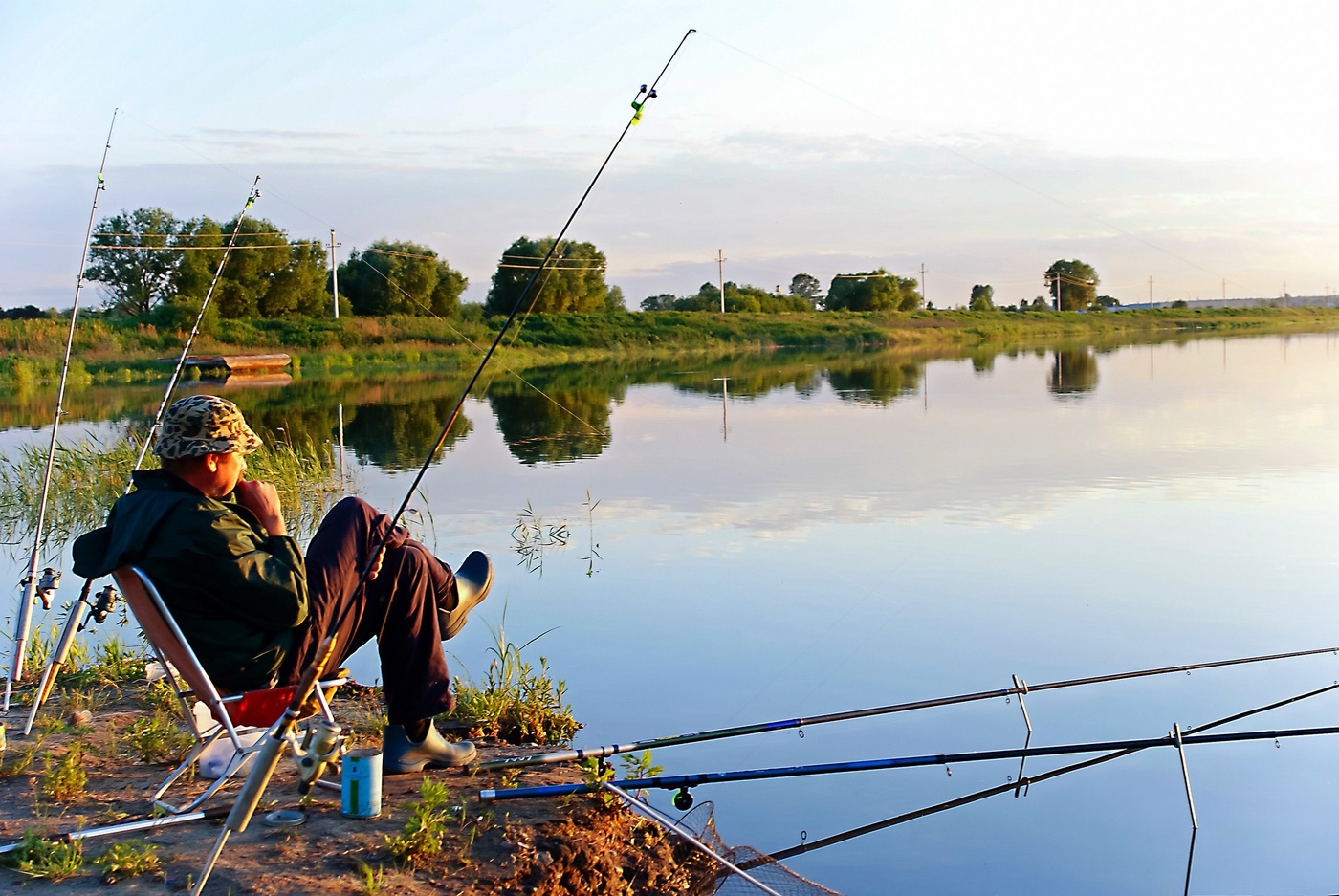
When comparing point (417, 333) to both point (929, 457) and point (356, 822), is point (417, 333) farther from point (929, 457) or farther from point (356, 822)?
point (356, 822)

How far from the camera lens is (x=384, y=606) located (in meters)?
3.21

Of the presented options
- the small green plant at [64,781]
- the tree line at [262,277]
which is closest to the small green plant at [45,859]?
the small green plant at [64,781]

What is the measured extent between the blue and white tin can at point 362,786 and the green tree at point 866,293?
65.8 m

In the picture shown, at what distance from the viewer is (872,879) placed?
3363mm

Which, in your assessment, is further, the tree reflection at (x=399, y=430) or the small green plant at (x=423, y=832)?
the tree reflection at (x=399, y=430)

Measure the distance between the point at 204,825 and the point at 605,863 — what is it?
0.98 metres

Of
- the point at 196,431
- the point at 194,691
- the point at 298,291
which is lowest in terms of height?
the point at 194,691

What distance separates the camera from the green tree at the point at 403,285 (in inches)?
1495

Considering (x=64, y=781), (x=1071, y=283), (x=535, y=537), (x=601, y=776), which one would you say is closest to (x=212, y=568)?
(x=64, y=781)

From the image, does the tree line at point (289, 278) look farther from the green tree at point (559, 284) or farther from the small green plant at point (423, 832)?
the small green plant at point (423, 832)

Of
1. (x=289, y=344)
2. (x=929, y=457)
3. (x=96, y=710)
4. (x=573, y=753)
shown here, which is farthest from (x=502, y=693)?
(x=289, y=344)

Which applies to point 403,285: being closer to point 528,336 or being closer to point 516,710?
point 528,336

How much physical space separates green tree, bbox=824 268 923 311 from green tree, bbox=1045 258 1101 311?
20.0m

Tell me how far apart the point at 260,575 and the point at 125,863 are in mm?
687
